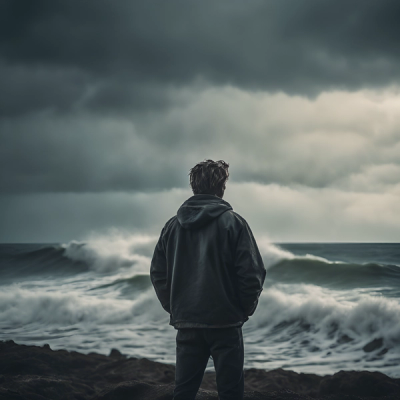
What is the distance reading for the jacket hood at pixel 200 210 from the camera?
217 centimetres

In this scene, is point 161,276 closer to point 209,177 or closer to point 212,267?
point 212,267

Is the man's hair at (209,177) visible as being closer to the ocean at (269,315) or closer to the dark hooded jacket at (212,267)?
the dark hooded jacket at (212,267)

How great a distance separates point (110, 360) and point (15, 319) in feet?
19.3

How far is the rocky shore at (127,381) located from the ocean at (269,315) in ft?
3.45

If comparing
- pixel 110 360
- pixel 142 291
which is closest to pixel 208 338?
pixel 110 360

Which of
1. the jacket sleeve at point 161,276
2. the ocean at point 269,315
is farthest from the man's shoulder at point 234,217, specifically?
the ocean at point 269,315

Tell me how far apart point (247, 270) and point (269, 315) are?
866 centimetres

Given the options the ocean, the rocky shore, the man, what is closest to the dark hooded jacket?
the man

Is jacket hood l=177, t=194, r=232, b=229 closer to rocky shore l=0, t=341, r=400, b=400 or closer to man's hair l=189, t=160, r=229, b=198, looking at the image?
man's hair l=189, t=160, r=229, b=198

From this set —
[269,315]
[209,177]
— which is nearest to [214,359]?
[209,177]

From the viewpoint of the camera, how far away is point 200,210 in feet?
7.25

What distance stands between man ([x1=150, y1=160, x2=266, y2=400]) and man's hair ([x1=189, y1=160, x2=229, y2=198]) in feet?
0.07

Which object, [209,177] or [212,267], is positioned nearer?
[212,267]

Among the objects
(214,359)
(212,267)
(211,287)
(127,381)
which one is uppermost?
(212,267)
